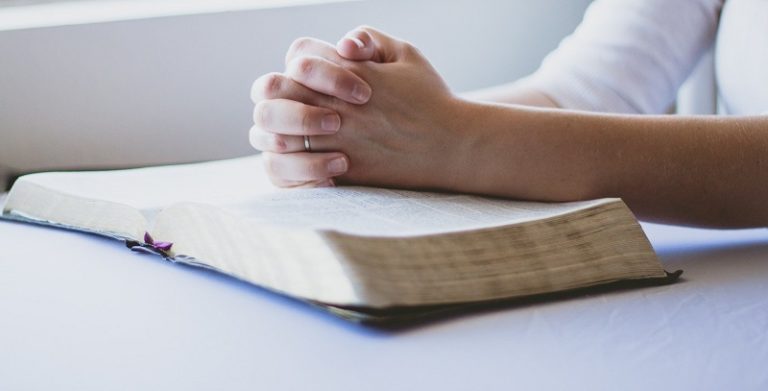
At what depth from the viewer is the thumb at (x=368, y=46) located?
0.69 meters

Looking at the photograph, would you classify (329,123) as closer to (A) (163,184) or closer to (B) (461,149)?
(B) (461,149)

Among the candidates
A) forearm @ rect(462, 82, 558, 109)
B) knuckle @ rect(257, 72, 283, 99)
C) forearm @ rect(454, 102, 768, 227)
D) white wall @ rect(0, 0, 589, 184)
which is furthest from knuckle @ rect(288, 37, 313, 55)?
white wall @ rect(0, 0, 589, 184)

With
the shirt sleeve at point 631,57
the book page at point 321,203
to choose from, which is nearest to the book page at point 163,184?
the book page at point 321,203

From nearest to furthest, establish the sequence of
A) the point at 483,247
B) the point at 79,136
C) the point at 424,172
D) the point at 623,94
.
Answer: the point at 483,247 < the point at 424,172 < the point at 623,94 < the point at 79,136

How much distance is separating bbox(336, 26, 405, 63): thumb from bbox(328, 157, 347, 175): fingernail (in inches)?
2.9

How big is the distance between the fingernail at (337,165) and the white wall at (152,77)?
0.58 metres

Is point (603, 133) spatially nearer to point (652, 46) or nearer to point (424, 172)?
point (424, 172)

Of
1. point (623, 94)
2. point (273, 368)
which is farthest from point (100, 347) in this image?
point (623, 94)

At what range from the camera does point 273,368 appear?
0.43 meters

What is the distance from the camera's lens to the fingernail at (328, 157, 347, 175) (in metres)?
0.67

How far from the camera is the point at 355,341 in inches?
18.1

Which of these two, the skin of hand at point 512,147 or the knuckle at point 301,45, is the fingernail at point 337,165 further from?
the knuckle at point 301,45

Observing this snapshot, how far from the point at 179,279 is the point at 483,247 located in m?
0.19

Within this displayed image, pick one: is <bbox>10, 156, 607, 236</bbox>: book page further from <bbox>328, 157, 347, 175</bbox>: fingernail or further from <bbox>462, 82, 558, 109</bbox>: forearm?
<bbox>462, 82, 558, 109</bbox>: forearm
